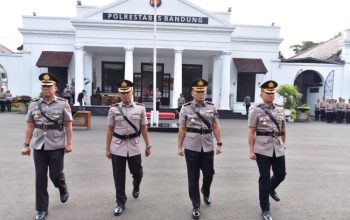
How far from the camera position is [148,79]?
79.3 ft

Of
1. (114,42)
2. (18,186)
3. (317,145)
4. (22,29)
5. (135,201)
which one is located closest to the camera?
(135,201)

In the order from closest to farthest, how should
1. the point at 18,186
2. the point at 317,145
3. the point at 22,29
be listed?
the point at 18,186
the point at 317,145
the point at 22,29

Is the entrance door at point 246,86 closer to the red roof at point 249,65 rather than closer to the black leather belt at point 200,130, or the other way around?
the red roof at point 249,65

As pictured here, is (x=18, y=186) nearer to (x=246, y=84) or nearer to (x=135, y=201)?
(x=135, y=201)

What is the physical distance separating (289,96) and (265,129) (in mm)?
17304

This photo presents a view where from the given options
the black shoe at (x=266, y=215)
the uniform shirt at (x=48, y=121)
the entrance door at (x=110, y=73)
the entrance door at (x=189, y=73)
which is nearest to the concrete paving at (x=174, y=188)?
the black shoe at (x=266, y=215)

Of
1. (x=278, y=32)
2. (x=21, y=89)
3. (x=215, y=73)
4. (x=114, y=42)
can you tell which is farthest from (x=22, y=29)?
(x=278, y=32)

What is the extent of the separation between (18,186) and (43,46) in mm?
19122

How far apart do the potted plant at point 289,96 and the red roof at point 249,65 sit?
2312mm

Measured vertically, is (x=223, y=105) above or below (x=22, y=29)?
below

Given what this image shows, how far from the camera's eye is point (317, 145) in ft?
33.6

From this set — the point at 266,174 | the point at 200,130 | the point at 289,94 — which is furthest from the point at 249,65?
the point at 266,174

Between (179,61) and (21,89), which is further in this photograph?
(21,89)

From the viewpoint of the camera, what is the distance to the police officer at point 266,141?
409cm
